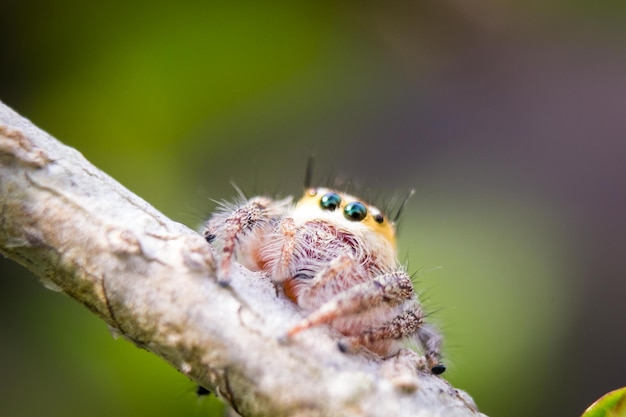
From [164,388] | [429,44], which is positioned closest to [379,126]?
[429,44]

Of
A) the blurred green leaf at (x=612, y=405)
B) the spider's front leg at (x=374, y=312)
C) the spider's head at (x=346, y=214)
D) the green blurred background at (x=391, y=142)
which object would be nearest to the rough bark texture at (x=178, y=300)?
the spider's front leg at (x=374, y=312)

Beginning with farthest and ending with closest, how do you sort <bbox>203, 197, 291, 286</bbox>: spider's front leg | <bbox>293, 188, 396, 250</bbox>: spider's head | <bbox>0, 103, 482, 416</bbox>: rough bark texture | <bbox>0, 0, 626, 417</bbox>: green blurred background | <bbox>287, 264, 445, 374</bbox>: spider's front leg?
<bbox>0, 0, 626, 417</bbox>: green blurred background → <bbox>293, 188, 396, 250</bbox>: spider's head → <bbox>203, 197, 291, 286</bbox>: spider's front leg → <bbox>287, 264, 445, 374</bbox>: spider's front leg → <bbox>0, 103, 482, 416</bbox>: rough bark texture

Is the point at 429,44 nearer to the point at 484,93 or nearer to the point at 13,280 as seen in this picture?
the point at 484,93

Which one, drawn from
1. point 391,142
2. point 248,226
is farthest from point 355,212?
point 391,142

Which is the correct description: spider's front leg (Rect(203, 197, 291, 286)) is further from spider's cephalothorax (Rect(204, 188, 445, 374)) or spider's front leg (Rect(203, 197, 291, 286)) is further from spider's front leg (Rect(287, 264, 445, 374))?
spider's front leg (Rect(287, 264, 445, 374))

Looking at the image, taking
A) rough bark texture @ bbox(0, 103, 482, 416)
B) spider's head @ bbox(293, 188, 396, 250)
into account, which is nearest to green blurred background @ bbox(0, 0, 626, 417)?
spider's head @ bbox(293, 188, 396, 250)

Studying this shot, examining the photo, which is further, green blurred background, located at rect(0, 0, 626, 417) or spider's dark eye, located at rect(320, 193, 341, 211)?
green blurred background, located at rect(0, 0, 626, 417)

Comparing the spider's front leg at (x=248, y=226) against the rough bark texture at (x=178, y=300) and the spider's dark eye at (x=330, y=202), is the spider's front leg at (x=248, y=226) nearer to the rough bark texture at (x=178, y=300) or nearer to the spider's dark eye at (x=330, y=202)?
the spider's dark eye at (x=330, y=202)
